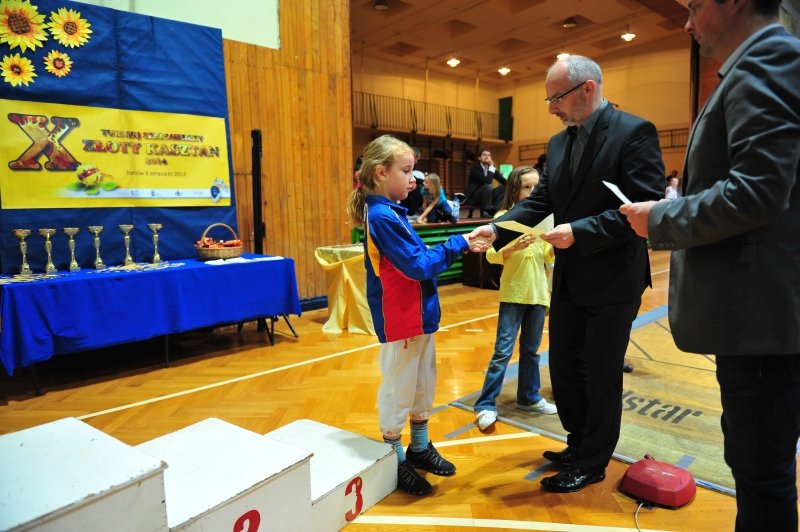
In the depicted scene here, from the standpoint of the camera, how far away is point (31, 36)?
12.4ft

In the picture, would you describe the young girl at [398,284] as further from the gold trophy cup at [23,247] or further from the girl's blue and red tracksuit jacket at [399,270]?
the gold trophy cup at [23,247]

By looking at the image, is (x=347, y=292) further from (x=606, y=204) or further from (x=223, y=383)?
(x=606, y=204)

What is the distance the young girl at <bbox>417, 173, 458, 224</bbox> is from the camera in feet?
22.5

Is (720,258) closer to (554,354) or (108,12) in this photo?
(554,354)

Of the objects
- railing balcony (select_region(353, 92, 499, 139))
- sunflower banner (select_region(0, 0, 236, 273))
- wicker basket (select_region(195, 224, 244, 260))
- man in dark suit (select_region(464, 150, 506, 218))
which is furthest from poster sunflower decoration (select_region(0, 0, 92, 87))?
railing balcony (select_region(353, 92, 499, 139))

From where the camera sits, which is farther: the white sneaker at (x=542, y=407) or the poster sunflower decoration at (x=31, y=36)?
the poster sunflower decoration at (x=31, y=36)

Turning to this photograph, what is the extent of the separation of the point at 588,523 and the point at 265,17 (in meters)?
5.34

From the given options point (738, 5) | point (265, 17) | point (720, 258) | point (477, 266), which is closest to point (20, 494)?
point (720, 258)

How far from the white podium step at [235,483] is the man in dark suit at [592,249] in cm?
108

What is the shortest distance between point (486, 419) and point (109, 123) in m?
3.91

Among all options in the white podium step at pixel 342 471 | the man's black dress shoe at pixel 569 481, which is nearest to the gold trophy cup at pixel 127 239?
the white podium step at pixel 342 471

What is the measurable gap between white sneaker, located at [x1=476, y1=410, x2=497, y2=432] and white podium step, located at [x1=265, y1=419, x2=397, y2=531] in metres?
0.71

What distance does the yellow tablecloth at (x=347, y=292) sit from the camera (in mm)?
A: 4723

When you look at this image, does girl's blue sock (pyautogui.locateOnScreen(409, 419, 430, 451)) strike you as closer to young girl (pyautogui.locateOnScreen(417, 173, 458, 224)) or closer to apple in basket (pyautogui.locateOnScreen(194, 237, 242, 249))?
apple in basket (pyautogui.locateOnScreen(194, 237, 242, 249))
